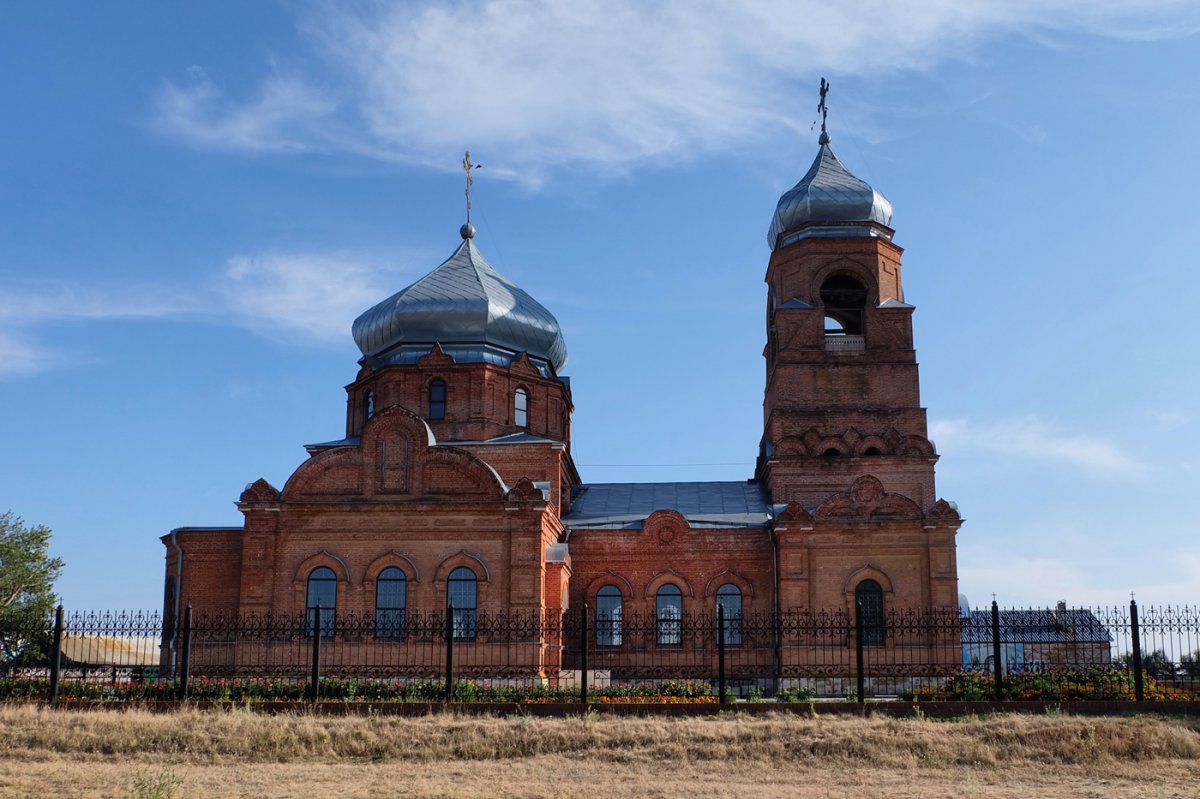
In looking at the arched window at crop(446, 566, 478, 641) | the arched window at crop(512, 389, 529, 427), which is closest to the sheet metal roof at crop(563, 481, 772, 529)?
the arched window at crop(512, 389, 529, 427)

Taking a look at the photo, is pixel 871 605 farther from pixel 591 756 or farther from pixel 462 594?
pixel 591 756

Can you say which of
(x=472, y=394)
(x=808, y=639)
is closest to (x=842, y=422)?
(x=808, y=639)

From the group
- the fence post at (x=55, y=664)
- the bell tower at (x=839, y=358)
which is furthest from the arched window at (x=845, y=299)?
the fence post at (x=55, y=664)

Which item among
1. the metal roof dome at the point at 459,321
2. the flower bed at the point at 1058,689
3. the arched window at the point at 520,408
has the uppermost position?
the metal roof dome at the point at 459,321

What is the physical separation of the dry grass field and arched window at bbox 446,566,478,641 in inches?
351

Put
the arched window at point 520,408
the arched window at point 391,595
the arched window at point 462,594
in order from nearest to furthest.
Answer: the arched window at point 462,594
the arched window at point 391,595
the arched window at point 520,408

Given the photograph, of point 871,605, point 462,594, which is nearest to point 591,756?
point 462,594

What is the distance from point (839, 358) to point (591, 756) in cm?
1730

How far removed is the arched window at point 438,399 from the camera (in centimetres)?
2975

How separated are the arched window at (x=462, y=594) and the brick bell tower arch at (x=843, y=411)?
6.94 meters

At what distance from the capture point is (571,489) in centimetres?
3155

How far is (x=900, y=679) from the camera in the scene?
24859 millimetres

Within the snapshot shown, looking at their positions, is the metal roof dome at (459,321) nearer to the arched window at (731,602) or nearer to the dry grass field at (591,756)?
the arched window at (731,602)

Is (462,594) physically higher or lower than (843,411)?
lower
